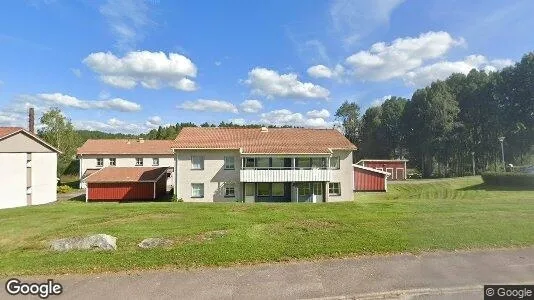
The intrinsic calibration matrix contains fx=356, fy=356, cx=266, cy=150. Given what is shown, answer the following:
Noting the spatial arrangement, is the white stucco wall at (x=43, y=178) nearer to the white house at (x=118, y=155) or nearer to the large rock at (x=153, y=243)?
the white house at (x=118, y=155)

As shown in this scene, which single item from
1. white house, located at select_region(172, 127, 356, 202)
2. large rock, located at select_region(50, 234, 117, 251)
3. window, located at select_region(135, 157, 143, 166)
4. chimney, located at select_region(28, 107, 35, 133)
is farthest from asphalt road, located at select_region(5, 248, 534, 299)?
window, located at select_region(135, 157, 143, 166)

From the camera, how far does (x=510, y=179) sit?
124ft

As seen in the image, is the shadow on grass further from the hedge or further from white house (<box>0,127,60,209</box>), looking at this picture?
white house (<box>0,127,60,209</box>)

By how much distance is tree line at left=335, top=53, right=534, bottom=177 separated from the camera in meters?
56.6


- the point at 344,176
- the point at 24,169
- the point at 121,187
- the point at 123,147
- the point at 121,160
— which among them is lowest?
the point at 121,187

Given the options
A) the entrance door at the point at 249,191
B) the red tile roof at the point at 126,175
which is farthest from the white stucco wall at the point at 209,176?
the red tile roof at the point at 126,175

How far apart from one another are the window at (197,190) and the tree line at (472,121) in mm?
48590

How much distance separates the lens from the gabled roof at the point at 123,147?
48.2m

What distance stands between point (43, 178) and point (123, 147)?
1581cm

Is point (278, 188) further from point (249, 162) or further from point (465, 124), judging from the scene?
point (465, 124)

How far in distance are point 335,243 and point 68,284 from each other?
27.8 feet

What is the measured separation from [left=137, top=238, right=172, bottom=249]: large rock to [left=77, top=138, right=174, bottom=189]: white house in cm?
3473

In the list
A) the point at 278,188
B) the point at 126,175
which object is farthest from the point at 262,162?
the point at 126,175

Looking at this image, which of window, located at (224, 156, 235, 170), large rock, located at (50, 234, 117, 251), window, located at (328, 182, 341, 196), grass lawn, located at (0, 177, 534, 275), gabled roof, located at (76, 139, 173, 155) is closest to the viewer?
grass lawn, located at (0, 177, 534, 275)
